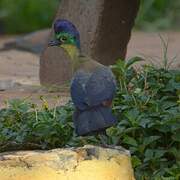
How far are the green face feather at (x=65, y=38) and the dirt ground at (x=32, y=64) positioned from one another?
1.29 m

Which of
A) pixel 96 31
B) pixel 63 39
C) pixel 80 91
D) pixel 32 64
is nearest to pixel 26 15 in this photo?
pixel 32 64

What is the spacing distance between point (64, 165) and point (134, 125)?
0.97 m

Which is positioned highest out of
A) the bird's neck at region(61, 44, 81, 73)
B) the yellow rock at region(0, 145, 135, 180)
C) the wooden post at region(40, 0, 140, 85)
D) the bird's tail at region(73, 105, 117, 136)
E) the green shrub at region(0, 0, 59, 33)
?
the bird's neck at region(61, 44, 81, 73)

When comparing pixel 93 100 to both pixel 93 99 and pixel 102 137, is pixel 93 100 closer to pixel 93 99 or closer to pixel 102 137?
pixel 93 99

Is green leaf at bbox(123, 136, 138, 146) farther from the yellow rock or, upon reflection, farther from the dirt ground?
the dirt ground

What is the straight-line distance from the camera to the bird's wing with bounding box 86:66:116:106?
4820 mm

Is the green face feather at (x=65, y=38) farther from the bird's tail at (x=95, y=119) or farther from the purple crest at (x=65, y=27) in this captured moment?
the bird's tail at (x=95, y=119)

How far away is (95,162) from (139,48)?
6.22 m

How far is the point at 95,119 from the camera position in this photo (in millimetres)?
4844

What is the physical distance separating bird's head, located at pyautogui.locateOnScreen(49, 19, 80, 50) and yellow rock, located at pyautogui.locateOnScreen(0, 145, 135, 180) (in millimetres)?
887

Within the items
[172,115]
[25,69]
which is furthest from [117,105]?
[25,69]

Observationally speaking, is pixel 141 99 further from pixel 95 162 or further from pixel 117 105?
pixel 95 162

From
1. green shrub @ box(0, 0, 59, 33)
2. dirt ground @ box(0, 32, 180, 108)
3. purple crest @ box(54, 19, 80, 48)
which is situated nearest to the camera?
purple crest @ box(54, 19, 80, 48)

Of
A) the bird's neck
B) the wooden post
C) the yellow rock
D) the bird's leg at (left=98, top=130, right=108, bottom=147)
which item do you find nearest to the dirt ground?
the wooden post
